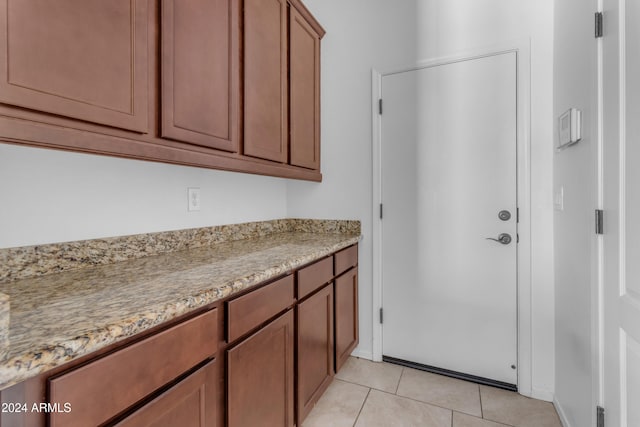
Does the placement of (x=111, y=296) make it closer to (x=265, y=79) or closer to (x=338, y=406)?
(x=265, y=79)

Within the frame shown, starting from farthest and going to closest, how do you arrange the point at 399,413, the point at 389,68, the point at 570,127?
1. the point at 389,68
2. the point at 399,413
3. the point at 570,127

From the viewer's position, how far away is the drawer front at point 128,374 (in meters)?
0.57

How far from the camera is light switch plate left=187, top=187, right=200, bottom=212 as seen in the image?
1.64m

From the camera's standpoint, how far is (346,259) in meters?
2.01

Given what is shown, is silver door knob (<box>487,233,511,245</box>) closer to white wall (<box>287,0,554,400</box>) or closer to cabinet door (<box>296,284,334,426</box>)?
white wall (<box>287,0,554,400</box>)

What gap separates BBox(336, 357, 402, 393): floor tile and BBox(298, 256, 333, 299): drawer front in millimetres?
771

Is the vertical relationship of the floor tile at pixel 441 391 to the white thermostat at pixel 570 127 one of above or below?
below

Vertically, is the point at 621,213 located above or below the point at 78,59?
below

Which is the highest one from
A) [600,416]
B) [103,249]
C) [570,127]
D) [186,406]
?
[570,127]

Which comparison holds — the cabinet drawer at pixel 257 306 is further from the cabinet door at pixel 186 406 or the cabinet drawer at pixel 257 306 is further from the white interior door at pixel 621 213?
the white interior door at pixel 621 213

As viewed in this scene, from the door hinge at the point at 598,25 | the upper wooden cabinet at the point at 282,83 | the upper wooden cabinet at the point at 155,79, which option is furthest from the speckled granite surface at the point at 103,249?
the door hinge at the point at 598,25

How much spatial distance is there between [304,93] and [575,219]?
1667 millimetres

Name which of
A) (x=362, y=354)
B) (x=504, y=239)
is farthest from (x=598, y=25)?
(x=362, y=354)

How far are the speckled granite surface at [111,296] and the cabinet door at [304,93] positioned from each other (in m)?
0.79
